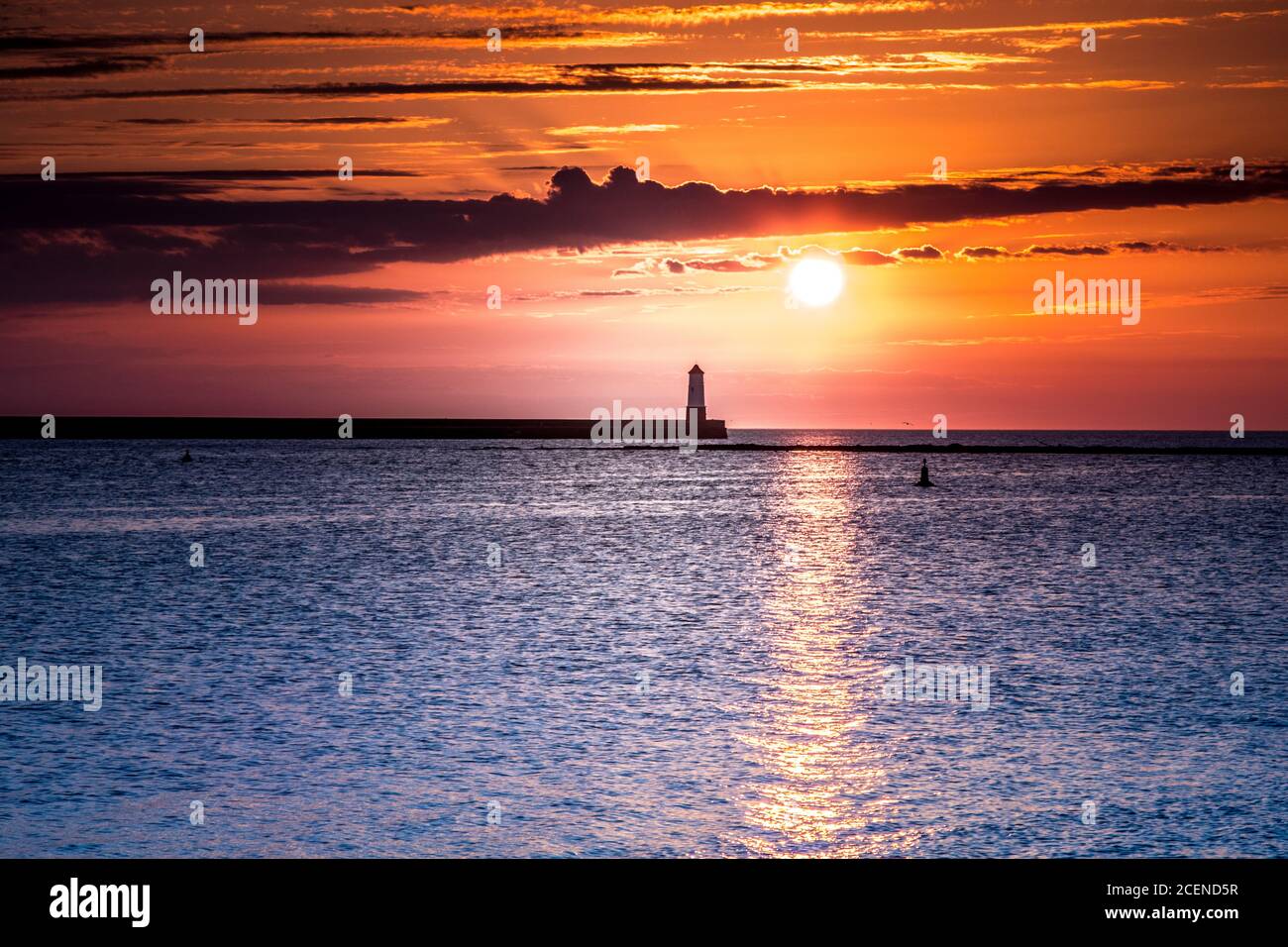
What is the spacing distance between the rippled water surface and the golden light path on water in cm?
8

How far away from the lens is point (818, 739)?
63.4ft

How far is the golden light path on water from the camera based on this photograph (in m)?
14.3

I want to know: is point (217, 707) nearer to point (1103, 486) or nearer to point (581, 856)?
point (581, 856)

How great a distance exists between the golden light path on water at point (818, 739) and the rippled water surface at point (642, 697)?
0.08 metres

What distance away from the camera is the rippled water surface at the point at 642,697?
1468 cm

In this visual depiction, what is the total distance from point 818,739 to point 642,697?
14.0ft
